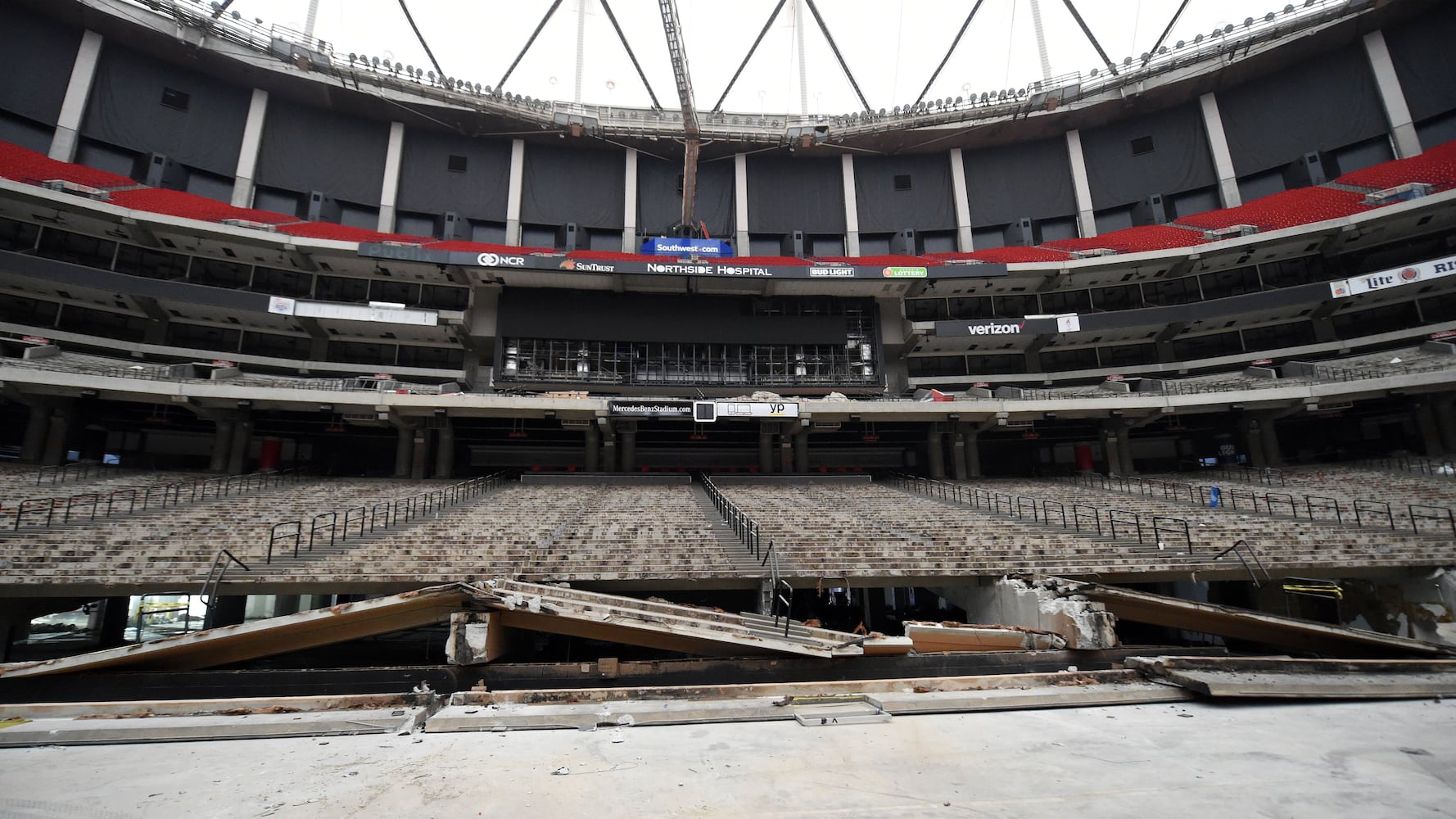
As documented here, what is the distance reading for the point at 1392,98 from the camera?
3089 centimetres

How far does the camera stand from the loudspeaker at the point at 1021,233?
124 ft

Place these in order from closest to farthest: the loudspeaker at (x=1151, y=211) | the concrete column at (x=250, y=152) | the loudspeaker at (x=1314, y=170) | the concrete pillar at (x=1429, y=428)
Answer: the concrete pillar at (x=1429, y=428) → the loudspeaker at (x=1314, y=170) → the concrete column at (x=250, y=152) → the loudspeaker at (x=1151, y=211)

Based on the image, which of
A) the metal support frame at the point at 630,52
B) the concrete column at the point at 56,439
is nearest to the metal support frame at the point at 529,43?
the metal support frame at the point at 630,52

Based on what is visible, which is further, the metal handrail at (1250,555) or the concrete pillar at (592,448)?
the concrete pillar at (592,448)

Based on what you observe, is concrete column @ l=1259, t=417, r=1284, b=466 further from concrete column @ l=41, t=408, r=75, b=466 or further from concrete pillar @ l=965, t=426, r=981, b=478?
concrete column @ l=41, t=408, r=75, b=466

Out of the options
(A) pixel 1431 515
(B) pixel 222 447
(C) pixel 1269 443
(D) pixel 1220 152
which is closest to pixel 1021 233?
(D) pixel 1220 152

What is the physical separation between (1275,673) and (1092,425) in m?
29.7

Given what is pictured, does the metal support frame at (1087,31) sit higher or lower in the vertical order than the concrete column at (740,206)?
higher

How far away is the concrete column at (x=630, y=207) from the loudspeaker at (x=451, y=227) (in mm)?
10153

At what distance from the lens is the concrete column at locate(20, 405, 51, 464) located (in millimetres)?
22625

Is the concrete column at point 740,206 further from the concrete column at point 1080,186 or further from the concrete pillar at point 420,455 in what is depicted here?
the concrete pillar at point 420,455

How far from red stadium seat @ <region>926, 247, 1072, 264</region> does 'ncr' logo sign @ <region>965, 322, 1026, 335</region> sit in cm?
340

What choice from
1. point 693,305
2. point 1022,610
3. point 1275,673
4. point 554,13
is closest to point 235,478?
point 693,305

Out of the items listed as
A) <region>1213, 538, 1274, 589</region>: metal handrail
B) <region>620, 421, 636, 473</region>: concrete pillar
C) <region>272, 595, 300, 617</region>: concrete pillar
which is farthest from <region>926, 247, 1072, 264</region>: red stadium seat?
<region>272, 595, 300, 617</region>: concrete pillar
